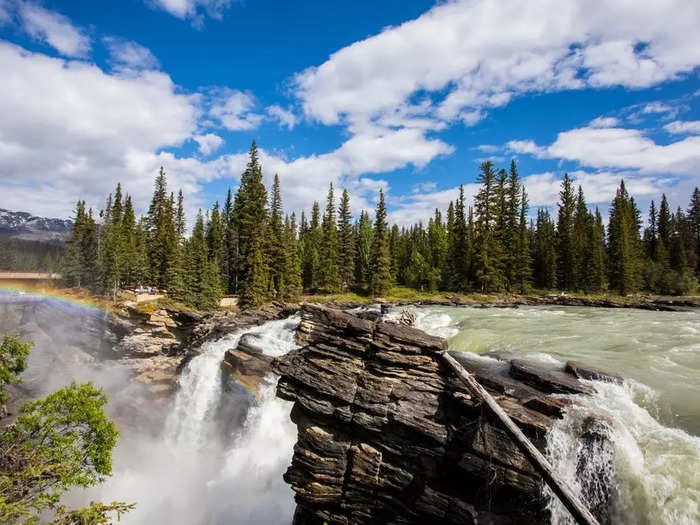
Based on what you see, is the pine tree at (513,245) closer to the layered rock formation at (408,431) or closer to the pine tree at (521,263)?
the pine tree at (521,263)

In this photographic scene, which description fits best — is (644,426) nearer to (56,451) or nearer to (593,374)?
(593,374)

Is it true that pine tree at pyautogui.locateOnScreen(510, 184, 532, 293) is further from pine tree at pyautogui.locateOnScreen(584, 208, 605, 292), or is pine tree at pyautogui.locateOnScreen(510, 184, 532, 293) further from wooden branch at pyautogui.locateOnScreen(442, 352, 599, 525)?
wooden branch at pyautogui.locateOnScreen(442, 352, 599, 525)

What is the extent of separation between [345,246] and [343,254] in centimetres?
168

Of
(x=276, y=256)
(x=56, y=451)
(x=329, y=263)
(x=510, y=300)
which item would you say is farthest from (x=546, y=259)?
(x=56, y=451)

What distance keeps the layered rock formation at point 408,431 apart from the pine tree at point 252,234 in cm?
3723

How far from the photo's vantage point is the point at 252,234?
53.2m

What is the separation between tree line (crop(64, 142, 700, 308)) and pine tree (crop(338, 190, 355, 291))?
24 centimetres

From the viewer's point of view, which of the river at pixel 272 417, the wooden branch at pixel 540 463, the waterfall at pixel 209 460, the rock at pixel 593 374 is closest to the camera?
the wooden branch at pixel 540 463

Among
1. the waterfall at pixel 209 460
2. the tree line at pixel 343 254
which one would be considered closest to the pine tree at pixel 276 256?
the tree line at pixel 343 254

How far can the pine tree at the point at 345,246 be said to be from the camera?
71938mm

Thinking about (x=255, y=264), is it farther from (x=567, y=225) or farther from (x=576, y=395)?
(x=567, y=225)

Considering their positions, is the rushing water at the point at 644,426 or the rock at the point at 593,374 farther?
the rock at the point at 593,374

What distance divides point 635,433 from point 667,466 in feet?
3.51

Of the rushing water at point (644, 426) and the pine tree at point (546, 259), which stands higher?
the pine tree at point (546, 259)
